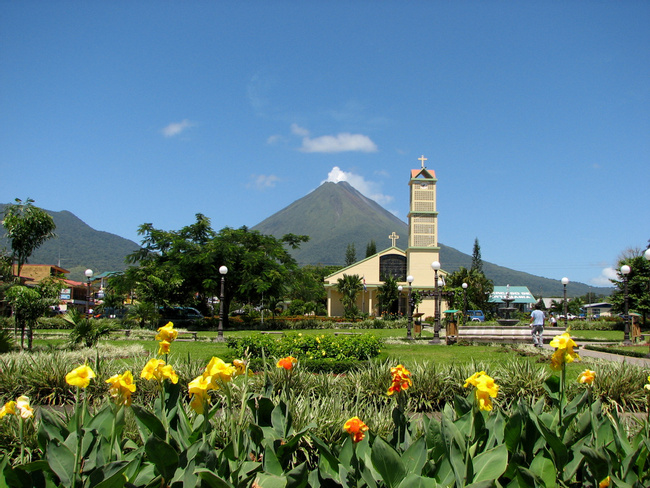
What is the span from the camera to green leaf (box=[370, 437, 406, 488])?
2.39 meters

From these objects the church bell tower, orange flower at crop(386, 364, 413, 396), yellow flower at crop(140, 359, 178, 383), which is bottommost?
orange flower at crop(386, 364, 413, 396)

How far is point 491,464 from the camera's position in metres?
2.56

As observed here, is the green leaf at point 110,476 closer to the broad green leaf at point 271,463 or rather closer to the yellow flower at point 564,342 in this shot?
the broad green leaf at point 271,463

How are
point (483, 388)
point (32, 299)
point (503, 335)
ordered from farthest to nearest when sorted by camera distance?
point (503, 335), point (32, 299), point (483, 388)

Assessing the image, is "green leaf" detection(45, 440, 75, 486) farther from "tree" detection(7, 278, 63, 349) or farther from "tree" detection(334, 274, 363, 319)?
"tree" detection(334, 274, 363, 319)

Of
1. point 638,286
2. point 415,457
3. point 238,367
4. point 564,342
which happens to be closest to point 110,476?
point 238,367

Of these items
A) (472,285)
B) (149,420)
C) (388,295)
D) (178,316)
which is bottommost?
(178,316)

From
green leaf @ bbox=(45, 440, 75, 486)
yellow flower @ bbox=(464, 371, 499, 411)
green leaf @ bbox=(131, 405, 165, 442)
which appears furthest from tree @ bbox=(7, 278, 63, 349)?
yellow flower @ bbox=(464, 371, 499, 411)

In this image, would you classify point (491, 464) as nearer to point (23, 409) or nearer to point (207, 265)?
point (23, 409)

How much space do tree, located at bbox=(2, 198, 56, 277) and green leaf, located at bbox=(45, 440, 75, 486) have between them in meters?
14.0

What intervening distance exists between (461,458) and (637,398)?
19.6 feet

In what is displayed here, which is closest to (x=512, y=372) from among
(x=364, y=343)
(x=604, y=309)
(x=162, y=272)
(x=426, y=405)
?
(x=426, y=405)

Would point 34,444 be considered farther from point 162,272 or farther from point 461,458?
point 162,272

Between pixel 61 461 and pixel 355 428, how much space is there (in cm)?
157
